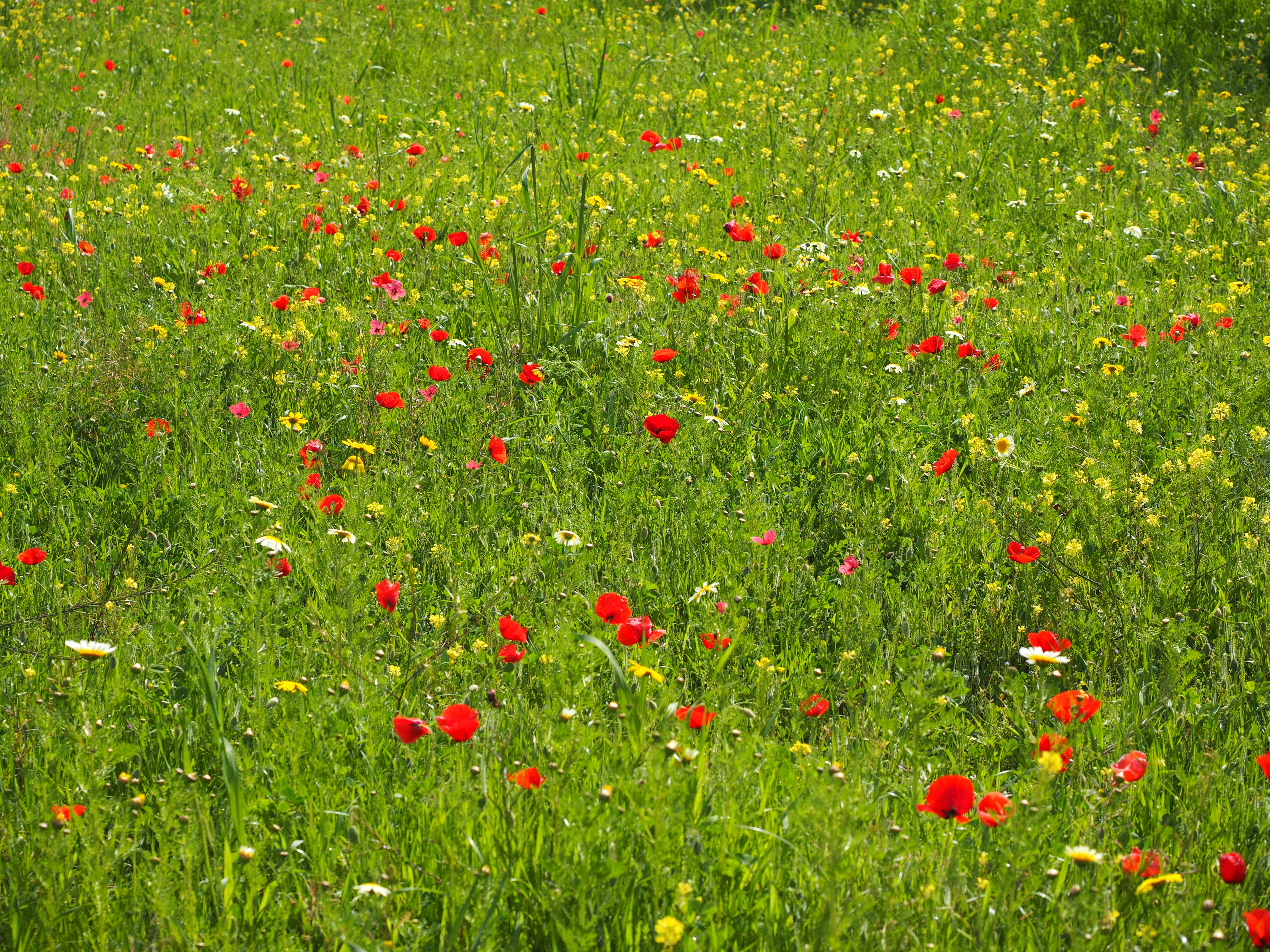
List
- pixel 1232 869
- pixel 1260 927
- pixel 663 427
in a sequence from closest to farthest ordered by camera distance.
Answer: pixel 1260 927 < pixel 1232 869 < pixel 663 427

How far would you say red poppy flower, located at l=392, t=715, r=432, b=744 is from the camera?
1.71 m

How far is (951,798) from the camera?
62.8 inches

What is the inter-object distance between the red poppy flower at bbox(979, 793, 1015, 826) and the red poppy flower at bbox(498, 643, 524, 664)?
0.89m

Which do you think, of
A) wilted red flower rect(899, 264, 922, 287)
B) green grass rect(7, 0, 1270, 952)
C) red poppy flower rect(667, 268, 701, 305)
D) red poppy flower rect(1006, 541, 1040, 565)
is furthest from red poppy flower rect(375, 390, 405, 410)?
wilted red flower rect(899, 264, 922, 287)

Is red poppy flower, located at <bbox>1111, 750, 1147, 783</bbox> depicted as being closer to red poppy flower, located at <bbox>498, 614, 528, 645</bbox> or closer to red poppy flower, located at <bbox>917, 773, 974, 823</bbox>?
red poppy flower, located at <bbox>917, 773, 974, 823</bbox>

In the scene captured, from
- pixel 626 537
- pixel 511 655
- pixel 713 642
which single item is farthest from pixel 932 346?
pixel 511 655

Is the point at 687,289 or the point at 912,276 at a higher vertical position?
the point at 912,276

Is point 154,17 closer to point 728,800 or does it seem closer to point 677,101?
point 677,101

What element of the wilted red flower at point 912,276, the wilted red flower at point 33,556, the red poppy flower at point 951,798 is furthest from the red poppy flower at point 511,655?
the wilted red flower at point 912,276

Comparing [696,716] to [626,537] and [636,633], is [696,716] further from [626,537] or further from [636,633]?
[626,537]

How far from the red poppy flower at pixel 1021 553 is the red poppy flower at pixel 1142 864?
77 cm

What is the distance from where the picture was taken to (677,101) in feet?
22.3

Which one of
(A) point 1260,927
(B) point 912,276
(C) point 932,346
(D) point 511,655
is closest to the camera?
(A) point 1260,927

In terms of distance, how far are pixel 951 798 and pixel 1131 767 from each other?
0.47m
